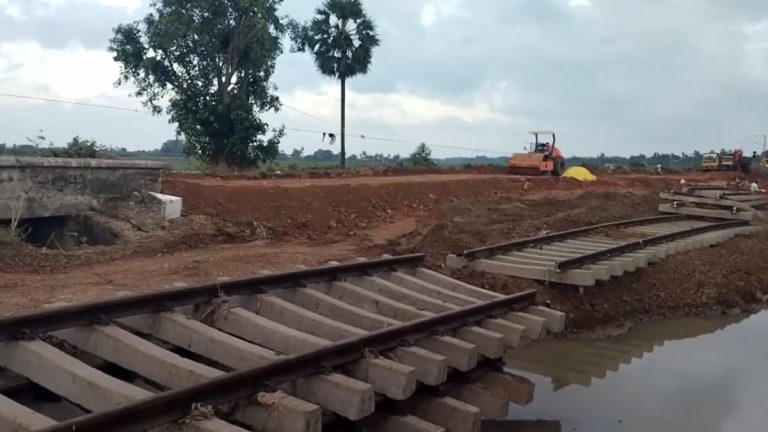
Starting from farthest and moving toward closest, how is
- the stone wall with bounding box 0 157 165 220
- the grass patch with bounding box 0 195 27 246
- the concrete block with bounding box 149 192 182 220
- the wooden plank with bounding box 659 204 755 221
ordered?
the wooden plank with bounding box 659 204 755 221, the concrete block with bounding box 149 192 182 220, the stone wall with bounding box 0 157 165 220, the grass patch with bounding box 0 195 27 246

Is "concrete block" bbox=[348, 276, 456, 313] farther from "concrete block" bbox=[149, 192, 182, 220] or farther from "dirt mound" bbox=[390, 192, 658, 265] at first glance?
"concrete block" bbox=[149, 192, 182, 220]

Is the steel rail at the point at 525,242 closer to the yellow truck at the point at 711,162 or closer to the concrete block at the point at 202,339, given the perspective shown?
the concrete block at the point at 202,339

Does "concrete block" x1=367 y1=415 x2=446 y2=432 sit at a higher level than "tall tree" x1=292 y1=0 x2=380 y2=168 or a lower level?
lower

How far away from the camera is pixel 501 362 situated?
6.49m

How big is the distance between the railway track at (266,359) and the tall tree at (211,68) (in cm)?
2501

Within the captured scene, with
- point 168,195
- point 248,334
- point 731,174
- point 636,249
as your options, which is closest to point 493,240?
point 636,249

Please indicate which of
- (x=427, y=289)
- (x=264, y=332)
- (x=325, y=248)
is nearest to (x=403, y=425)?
(x=264, y=332)

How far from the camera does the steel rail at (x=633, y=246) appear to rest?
10020mm

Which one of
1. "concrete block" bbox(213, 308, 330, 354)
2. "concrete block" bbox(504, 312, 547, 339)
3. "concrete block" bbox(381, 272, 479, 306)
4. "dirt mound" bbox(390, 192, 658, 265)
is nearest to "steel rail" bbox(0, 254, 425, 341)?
"concrete block" bbox(213, 308, 330, 354)

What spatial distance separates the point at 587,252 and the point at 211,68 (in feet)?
78.1

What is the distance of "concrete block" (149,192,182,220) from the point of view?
42.1 ft

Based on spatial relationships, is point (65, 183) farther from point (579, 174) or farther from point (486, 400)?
point (579, 174)

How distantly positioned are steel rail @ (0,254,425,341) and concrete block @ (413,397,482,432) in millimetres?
1831

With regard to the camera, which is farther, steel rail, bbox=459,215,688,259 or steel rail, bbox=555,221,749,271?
steel rail, bbox=459,215,688,259
